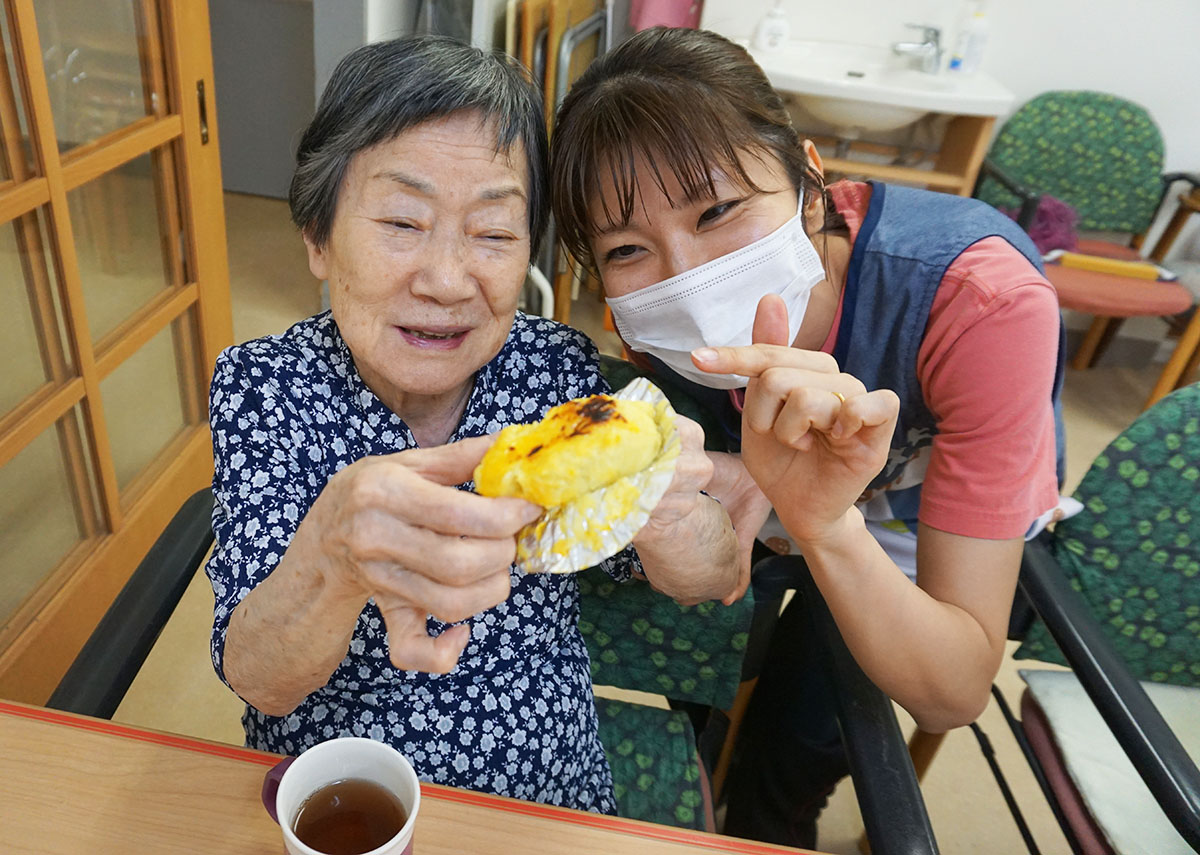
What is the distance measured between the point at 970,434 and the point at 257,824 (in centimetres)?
93

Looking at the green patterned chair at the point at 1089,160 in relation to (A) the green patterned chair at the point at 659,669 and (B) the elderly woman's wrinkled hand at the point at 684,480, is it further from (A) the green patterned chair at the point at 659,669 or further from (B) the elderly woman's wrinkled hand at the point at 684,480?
(B) the elderly woman's wrinkled hand at the point at 684,480

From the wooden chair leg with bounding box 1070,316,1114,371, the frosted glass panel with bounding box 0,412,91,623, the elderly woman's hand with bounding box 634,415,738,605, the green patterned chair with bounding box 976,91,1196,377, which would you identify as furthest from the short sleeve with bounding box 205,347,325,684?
the wooden chair leg with bounding box 1070,316,1114,371

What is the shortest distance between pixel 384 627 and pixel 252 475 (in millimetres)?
248

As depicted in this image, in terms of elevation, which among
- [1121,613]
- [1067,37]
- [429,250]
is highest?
[1067,37]

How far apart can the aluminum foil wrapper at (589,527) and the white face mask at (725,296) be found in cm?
37

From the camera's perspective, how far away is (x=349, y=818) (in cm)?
68

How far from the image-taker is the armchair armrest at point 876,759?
0.85 metres

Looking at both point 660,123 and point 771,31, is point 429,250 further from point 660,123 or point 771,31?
point 771,31

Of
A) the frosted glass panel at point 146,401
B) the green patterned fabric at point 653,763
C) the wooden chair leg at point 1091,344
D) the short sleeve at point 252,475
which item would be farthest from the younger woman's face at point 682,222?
the wooden chair leg at point 1091,344

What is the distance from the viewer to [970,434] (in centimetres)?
105

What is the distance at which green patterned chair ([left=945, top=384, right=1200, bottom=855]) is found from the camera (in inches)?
48.4

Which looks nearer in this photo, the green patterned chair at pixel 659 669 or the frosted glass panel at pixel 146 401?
the green patterned chair at pixel 659 669

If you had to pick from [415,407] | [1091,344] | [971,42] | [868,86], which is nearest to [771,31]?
[868,86]

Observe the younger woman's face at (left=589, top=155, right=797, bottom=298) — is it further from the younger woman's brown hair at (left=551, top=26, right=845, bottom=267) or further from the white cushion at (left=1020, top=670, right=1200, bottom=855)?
the white cushion at (left=1020, top=670, right=1200, bottom=855)
